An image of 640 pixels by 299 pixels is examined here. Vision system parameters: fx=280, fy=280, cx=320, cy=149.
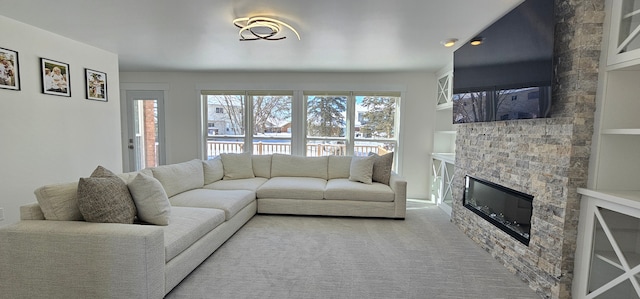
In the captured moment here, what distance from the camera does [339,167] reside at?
4.49 meters

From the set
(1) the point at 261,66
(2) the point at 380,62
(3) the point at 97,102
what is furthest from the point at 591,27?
(3) the point at 97,102

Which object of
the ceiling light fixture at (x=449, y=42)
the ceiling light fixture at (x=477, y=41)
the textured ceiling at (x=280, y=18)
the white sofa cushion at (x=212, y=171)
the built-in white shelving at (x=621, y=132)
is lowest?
the white sofa cushion at (x=212, y=171)

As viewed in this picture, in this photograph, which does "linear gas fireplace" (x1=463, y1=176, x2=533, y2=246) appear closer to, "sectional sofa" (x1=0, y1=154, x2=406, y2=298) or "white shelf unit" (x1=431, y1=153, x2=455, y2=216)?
"white shelf unit" (x1=431, y1=153, x2=455, y2=216)

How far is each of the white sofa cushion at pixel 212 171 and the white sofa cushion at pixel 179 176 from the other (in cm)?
12

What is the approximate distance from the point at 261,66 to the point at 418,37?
255 centimetres

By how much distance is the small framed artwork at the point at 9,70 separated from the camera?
2.66 m

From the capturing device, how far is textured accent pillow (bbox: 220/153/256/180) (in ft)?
14.2

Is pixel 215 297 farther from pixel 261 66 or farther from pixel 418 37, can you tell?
pixel 261 66

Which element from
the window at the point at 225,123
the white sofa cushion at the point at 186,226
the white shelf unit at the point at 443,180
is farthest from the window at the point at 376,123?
the white sofa cushion at the point at 186,226

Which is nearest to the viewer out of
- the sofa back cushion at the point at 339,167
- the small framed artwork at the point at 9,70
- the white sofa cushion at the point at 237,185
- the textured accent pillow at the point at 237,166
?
the small framed artwork at the point at 9,70

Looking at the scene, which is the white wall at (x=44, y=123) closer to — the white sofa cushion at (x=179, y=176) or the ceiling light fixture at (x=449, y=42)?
the white sofa cushion at (x=179, y=176)

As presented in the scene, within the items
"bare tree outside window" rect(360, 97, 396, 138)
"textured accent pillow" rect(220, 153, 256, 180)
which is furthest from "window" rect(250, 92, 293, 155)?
Result: "bare tree outside window" rect(360, 97, 396, 138)

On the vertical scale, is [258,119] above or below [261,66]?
below

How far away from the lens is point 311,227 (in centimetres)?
336
